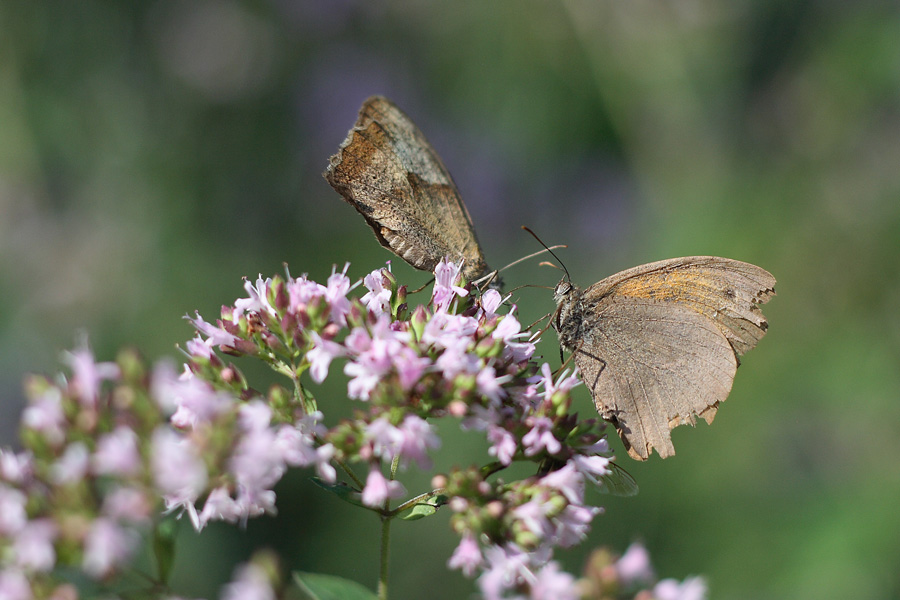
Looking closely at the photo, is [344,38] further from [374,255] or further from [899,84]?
[899,84]

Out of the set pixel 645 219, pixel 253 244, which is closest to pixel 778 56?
pixel 645 219

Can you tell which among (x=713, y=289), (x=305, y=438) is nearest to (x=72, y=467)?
(x=305, y=438)

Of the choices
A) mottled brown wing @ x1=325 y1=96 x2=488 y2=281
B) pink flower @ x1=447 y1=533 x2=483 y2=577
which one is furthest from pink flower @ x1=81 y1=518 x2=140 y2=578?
mottled brown wing @ x1=325 y1=96 x2=488 y2=281

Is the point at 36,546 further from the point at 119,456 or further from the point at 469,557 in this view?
the point at 469,557

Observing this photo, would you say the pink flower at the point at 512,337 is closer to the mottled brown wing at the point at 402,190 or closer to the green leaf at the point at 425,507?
the green leaf at the point at 425,507

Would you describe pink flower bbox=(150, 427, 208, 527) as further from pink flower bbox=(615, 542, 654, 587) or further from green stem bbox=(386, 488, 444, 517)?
pink flower bbox=(615, 542, 654, 587)
